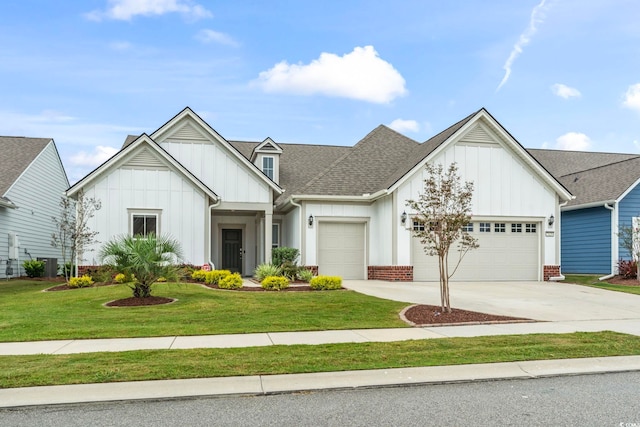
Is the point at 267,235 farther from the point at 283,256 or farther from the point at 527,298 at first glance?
the point at 527,298

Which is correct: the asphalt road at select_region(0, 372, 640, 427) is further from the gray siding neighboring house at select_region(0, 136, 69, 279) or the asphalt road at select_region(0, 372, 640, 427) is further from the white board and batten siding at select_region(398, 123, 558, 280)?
the gray siding neighboring house at select_region(0, 136, 69, 279)

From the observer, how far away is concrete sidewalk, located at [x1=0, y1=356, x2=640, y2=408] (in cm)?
568

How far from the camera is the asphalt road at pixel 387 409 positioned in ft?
16.5

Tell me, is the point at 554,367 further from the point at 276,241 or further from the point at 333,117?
the point at 333,117

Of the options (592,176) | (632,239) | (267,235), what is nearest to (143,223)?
(267,235)

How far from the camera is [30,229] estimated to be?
25.7 metres

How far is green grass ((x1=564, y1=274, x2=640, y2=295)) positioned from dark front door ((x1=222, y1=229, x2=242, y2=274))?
46.3 ft

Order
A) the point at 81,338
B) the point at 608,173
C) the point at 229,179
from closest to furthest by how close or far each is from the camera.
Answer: the point at 81,338 < the point at 229,179 < the point at 608,173

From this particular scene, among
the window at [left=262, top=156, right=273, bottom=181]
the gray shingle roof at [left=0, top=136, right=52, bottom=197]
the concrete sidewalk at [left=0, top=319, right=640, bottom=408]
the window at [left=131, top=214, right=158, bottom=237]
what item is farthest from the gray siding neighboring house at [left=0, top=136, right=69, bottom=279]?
the concrete sidewalk at [left=0, top=319, right=640, bottom=408]

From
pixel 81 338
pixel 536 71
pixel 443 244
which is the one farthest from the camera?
pixel 536 71

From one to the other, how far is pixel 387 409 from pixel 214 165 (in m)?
17.0

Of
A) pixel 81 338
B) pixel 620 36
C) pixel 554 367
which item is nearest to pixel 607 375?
pixel 554 367

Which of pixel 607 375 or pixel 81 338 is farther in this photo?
pixel 81 338

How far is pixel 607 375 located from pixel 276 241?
60.5ft
